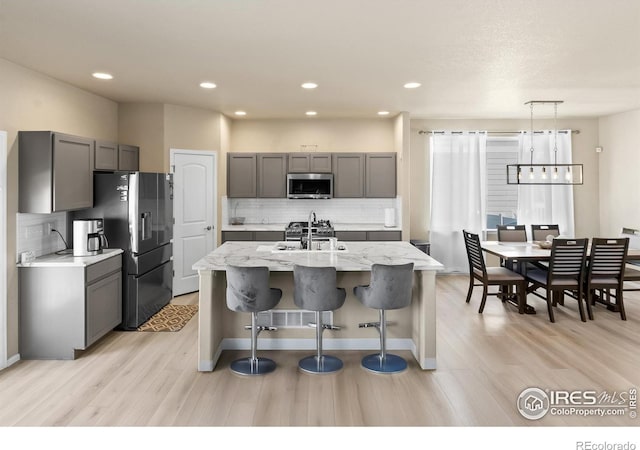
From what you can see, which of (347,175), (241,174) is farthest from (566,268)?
(241,174)

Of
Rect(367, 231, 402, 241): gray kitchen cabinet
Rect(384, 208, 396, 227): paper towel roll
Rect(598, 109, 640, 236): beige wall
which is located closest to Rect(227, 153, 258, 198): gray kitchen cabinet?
Rect(367, 231, 402, 241): gray kitchen cabinet

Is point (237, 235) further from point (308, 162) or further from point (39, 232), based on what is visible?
point (39, 232)

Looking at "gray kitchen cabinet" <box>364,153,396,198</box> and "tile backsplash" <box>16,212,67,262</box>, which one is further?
"gray kitchen cabinet" <box>364,153,396,198</box>

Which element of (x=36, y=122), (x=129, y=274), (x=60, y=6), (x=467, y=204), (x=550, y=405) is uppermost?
(x=60, y=6)

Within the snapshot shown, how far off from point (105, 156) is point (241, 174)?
2.44 meters

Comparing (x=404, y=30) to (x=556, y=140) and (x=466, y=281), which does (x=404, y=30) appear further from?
(x=556, y=140)

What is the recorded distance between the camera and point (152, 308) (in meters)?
5.18

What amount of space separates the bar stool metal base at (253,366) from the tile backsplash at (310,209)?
3905 millimetres

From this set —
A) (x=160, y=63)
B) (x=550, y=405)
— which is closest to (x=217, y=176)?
(x=160, y=63)

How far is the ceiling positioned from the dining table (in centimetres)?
199

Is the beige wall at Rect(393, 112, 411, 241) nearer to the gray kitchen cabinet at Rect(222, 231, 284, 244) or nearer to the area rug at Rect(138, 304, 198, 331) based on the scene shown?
the gray kitchen cabinet at Rect(222, 231, 284, 244)

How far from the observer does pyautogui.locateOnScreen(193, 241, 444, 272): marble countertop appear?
11.9ft

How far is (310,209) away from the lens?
751 cm

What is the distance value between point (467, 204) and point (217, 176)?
13.9 feet
